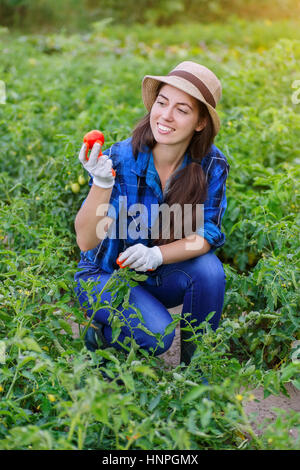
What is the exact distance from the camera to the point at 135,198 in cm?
222

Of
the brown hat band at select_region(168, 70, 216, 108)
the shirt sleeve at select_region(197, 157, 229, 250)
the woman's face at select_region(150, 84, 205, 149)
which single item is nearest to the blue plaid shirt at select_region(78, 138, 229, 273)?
the shirt sleeve at select_region(197, 157, 229, 250)

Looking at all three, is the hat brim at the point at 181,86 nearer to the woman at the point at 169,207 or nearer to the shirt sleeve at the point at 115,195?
the woman at the point at 169,207

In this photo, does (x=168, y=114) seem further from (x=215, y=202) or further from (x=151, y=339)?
(x=151, y=339)

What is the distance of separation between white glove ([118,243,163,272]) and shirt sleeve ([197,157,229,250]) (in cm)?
21

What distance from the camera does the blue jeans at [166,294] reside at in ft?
6.86

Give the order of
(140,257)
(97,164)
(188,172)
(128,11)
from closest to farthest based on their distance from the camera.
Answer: (97,164)
(140,257)
(188,172)
(128,11)

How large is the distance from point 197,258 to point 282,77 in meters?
2.52

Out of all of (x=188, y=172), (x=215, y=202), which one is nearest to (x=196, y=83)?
(x=188, y=172)

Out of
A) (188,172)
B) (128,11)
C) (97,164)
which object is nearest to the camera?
(97,164)

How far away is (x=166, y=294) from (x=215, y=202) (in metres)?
0.38

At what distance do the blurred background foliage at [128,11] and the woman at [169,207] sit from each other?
7.21 metres

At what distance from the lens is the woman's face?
2.11 metres

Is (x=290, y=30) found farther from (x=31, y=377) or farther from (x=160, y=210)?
(x=31, y=377)

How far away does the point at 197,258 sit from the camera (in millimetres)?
2180
